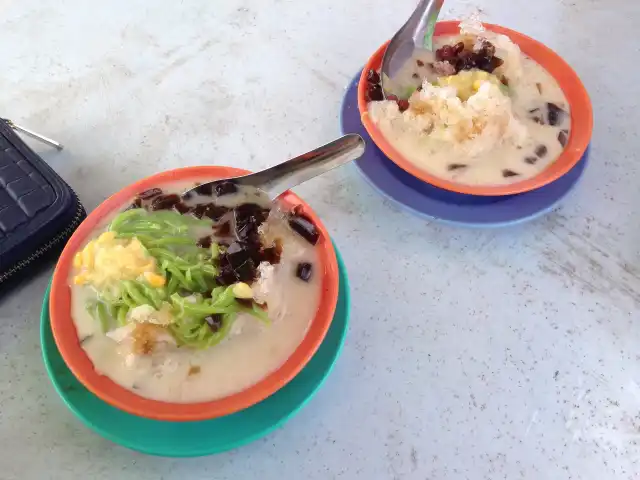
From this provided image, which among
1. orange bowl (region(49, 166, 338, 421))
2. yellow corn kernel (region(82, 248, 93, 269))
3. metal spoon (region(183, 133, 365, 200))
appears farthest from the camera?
metal spoon (region(183, 133, 365, 200))

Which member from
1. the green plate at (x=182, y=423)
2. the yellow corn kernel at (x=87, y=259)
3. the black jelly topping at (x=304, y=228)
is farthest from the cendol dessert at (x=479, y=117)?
the yellow corn kernel at (x=87, y=259)

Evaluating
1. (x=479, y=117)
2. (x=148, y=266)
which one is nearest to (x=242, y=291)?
(x=148, y=266)

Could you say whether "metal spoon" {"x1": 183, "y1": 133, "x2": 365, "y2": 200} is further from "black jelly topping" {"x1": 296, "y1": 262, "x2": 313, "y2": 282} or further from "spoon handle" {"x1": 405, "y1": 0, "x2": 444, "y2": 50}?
"spoon handle" {"x1": 405, "y1": 0, "x2": 444, "y2": 50}

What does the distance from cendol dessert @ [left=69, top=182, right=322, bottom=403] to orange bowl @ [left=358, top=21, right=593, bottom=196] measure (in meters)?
0.27

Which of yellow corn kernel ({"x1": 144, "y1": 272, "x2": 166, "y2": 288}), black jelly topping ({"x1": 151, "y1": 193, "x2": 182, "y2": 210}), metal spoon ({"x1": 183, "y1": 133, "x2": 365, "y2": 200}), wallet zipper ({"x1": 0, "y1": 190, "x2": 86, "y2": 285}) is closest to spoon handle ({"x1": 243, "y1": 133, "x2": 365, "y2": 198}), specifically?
metal spoon ({"x1": 183, "y1": 133, "x2": 365, "y2": 200})

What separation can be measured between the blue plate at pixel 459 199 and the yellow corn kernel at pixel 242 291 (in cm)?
42

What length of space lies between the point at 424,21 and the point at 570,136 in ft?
1.47

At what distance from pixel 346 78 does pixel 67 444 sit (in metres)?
1.10

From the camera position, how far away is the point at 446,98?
4.15 feet

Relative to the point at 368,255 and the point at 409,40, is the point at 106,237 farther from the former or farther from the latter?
the point at 409,40

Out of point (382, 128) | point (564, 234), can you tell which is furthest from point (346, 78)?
point (564, 234)

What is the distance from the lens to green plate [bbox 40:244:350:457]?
0.94 metres

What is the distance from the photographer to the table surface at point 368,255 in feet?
3.40

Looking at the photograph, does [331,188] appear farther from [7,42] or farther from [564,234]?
[7,42]
